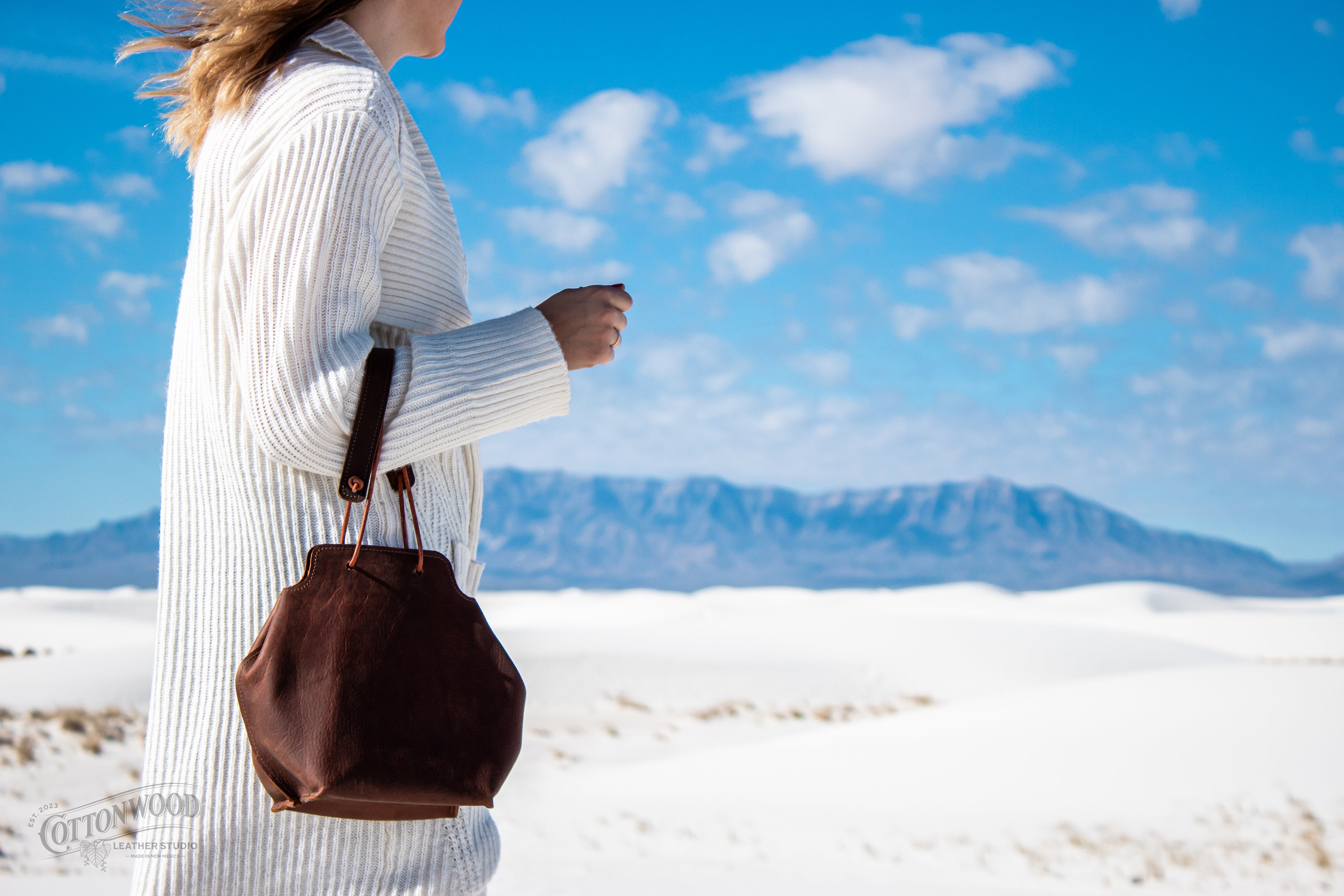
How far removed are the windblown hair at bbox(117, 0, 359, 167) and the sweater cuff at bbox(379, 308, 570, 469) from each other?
0.38 meters

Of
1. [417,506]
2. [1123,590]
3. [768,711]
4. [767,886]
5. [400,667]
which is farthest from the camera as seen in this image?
[1123,590]


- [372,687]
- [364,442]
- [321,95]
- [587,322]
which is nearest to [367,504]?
[364,442]

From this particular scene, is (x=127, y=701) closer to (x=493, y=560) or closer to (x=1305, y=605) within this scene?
(x=1305, y=605)

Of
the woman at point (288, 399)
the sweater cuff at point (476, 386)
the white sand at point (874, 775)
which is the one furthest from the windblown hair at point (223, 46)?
the white sand at point (874, 775)

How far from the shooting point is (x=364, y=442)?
1077mm

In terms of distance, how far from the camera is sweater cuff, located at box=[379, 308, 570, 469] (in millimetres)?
1099

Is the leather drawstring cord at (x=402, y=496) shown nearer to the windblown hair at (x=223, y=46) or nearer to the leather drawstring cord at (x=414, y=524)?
the leather drawstring cord at (x=414, y=524)

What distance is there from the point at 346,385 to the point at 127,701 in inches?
429

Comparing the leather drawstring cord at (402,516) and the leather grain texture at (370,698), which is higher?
the leather drawstring cord at (402,516)

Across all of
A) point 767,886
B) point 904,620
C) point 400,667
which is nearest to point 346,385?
point 400,667

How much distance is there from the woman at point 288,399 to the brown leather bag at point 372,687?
7 cm

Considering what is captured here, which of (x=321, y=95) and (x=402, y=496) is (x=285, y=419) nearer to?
(x=402, y=496)

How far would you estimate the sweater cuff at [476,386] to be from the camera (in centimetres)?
110

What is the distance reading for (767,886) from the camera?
5.21 meters
